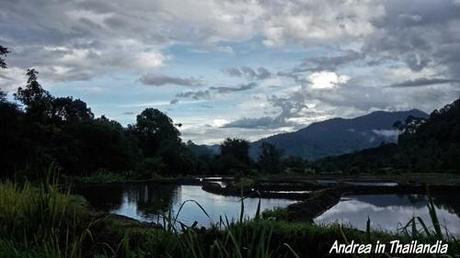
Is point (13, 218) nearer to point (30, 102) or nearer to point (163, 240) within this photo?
point (163, 240)

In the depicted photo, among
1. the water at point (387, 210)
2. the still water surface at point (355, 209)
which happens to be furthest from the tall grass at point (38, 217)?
the water at point (387, 210)

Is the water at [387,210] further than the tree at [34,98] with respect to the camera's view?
No

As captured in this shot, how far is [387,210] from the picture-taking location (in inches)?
1166

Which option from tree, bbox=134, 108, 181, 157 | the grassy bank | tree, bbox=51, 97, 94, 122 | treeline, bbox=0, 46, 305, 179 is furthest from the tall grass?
tree, bbox=134, 108, 181, 157

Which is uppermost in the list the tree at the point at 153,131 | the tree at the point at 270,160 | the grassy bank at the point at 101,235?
the tree at the point at 153,131

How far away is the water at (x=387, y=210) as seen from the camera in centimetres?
2367

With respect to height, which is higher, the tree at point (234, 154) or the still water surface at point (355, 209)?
the tree at point (234, 154)

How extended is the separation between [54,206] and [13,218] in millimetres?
464

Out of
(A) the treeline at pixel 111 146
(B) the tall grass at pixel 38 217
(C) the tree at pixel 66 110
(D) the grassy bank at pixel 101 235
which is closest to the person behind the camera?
(D) the grassy bank at pixel 101 235

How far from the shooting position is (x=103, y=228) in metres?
8.01

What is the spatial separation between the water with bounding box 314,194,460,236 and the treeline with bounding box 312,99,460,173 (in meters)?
25.8

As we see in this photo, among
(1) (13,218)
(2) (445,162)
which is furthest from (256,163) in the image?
(1) (13,218)

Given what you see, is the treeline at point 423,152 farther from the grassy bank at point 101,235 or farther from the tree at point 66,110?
the grassy bank at point 101,235

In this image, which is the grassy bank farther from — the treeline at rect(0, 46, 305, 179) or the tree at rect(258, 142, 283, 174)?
the tree at rect(258, 142, 283, 174)
